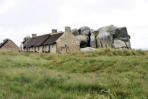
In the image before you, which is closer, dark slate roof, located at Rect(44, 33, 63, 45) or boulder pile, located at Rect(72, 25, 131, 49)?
dark slate roof, located at Rect(44, 33, 63, 45)

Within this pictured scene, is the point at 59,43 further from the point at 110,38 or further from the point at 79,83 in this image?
the point at 79,83

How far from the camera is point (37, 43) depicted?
5938 centimetres

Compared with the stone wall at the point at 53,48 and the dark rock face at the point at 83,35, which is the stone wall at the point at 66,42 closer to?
the stone wall at the point at 53,48

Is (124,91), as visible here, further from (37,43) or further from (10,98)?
(37,43)

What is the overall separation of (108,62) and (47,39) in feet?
135

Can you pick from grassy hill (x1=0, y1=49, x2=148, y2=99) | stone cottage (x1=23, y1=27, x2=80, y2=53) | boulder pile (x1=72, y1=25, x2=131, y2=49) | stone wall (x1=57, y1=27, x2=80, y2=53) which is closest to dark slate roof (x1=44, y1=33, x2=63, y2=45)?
stone cottage (x1=23, y1=27, x2=80, y2=53)

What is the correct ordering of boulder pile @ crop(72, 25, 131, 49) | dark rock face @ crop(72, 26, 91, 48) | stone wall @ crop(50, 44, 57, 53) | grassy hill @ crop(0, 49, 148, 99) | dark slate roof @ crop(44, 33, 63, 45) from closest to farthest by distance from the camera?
grassy hill @ crop(0, 49, 148, 99)
stone wall @ crop(50, 44, 57, 53)
dark slate roof @ crop(44, 33, 63, 45)
boulder pile @ crop(72, 25, 131, 49)
dark rock face @ crop(72, 26, 91, 48)

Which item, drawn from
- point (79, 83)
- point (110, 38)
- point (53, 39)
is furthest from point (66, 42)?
point (79, 83)

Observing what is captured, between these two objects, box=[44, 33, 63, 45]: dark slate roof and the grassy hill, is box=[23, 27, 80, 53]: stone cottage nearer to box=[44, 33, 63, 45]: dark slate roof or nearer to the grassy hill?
box=[44, 33, 63, 45]: dark slate roof

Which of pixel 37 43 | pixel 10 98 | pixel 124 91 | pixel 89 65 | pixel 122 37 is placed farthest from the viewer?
pixel 37 43

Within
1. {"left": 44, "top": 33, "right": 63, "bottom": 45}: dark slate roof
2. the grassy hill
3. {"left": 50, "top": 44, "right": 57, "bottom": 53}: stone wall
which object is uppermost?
{"left": 44, "top": 33, "right": 63, "bottom": 45}: dark slate roof

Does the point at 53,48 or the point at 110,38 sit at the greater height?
the point at 110,38

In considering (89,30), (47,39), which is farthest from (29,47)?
(89,30)

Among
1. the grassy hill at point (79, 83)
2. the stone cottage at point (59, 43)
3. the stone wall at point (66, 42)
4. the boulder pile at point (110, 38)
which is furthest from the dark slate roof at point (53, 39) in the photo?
the grassy hill at point (79, 83)
